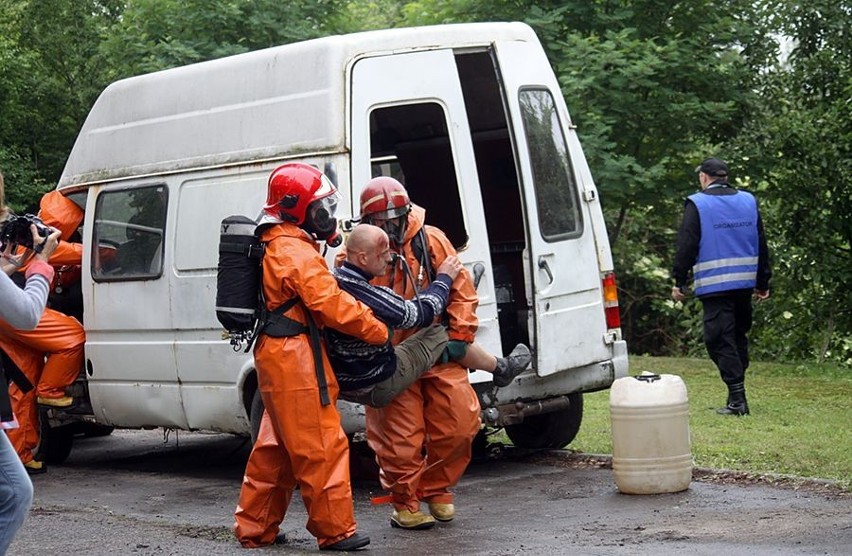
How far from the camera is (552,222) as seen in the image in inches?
371

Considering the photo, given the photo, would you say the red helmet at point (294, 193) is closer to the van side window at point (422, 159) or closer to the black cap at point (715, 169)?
the van side window at point (422, 159)

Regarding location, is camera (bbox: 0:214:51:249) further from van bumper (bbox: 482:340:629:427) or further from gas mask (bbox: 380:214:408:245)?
van bumper (bbox: 482:340:629:427)

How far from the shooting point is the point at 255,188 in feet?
30.3

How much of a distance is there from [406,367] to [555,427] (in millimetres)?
2892

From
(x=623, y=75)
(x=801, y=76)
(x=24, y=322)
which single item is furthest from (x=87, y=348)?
(x=801, y=76)

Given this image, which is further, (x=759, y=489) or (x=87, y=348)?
(x=87, y=348)

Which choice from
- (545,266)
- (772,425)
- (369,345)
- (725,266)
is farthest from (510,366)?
(725,266)

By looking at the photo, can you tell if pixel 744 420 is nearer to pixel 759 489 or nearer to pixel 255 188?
pixel 759 489

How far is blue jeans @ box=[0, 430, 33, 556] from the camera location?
5.29m

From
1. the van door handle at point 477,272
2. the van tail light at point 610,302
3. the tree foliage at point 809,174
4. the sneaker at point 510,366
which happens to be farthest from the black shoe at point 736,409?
the tree foliage at point 809,174

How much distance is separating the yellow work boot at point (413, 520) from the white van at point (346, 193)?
1159 millimetres

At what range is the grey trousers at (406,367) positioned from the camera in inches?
295

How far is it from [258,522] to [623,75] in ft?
31.2

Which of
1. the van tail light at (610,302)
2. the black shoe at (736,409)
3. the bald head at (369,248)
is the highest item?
the bald head at (369,248)
